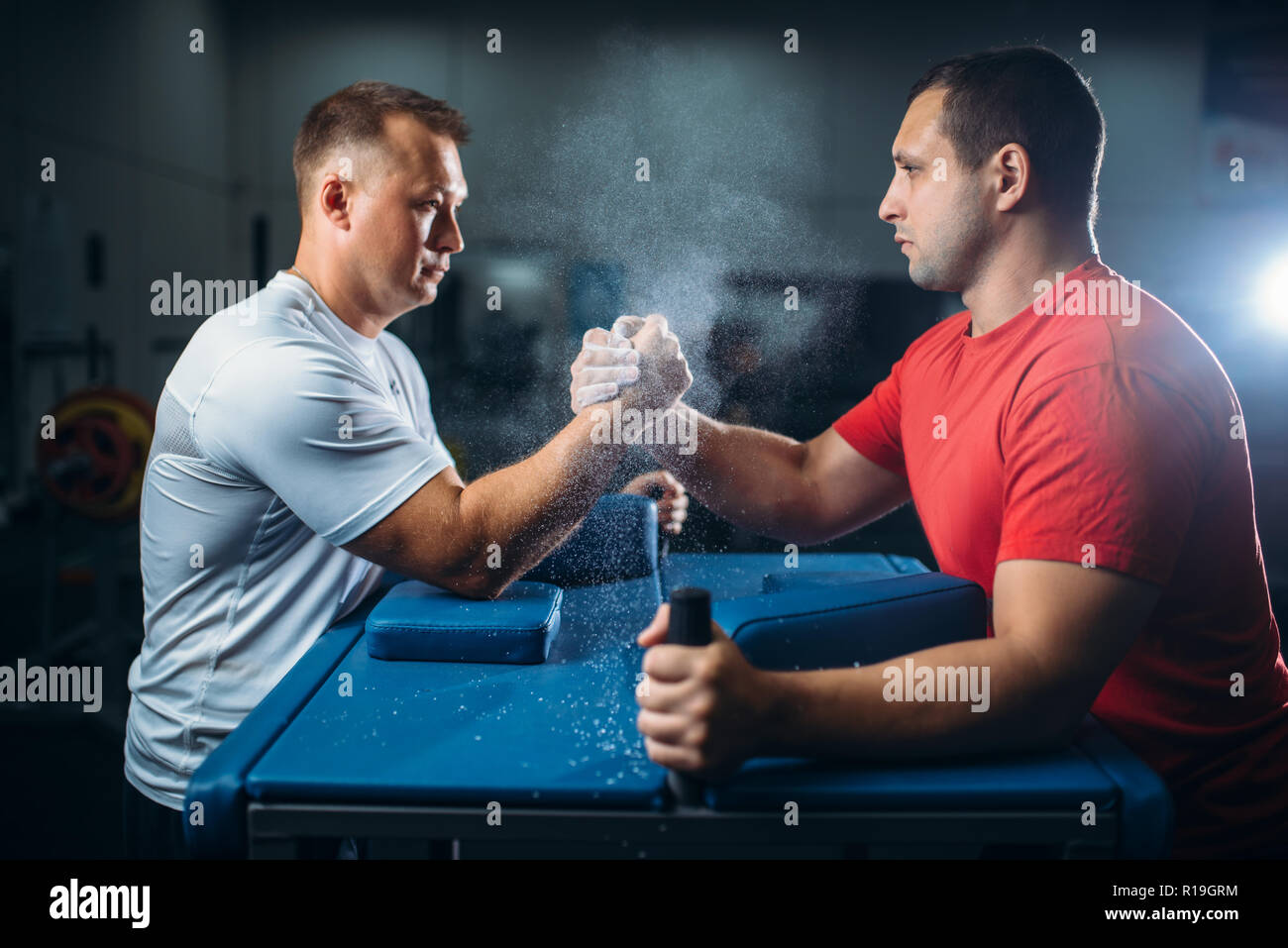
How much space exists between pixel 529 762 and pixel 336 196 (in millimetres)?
1107

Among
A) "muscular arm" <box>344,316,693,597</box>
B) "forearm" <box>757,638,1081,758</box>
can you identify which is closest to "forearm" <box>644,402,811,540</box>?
"muscular arm" <box>344,316,693,597</box>

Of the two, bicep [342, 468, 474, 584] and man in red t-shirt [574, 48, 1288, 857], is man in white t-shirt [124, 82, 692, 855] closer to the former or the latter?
bicep [342, 468, 474, 584]

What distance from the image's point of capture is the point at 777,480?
177 centimetres

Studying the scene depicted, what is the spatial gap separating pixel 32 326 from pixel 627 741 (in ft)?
14.3

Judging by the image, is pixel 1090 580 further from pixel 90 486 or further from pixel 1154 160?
pixel 1154 160

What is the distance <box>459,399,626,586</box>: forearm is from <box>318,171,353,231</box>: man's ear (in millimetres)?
611

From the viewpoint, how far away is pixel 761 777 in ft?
3.07

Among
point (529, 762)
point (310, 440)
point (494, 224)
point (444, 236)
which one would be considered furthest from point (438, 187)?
point (494, 224)

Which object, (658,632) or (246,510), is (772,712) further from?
(246,510)

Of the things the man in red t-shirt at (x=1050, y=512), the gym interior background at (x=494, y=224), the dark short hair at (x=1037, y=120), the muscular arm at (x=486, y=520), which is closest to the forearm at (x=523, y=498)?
the muscular arm at (x=486, y=520)

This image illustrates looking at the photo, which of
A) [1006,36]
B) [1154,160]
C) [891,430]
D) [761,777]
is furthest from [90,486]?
[1154,160]

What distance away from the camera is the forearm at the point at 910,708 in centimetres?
93

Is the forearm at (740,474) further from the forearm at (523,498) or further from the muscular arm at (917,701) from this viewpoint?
the muscular arm at (917,701)

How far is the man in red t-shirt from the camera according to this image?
0.94 m
